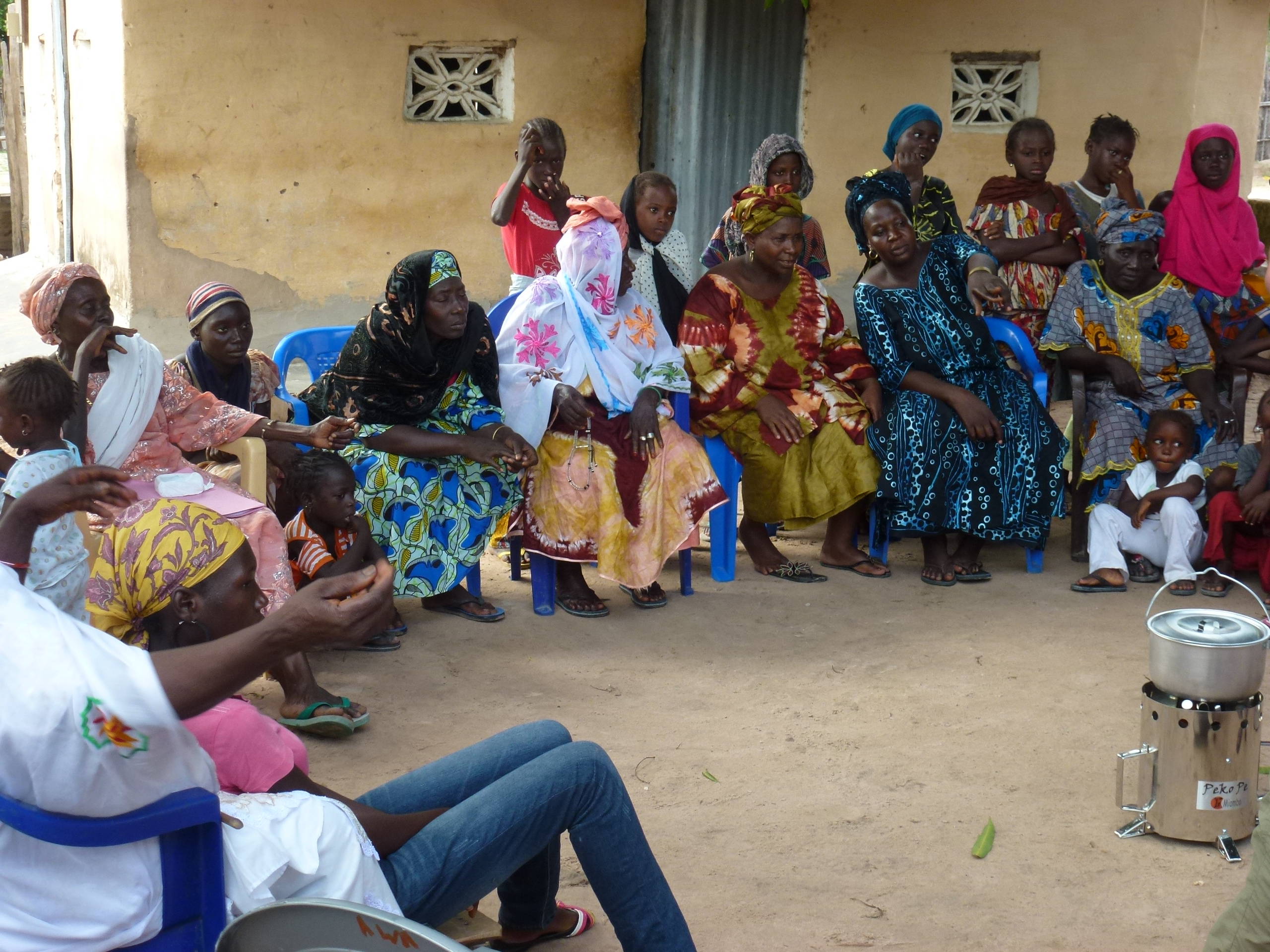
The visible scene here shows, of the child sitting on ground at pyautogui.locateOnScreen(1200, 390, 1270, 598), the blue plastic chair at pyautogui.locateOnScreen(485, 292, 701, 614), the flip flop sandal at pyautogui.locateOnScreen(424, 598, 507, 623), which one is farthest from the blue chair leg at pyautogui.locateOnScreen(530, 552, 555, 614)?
the child sitting on ground at pyautogui.locateOnScreen(1200, 390, 1270, 598)

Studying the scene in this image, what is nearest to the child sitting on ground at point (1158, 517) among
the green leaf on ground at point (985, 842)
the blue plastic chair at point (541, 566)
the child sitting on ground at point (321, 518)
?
the blue plastic chair at point (541, 566)

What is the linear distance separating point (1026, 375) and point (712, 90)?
3.49 metres

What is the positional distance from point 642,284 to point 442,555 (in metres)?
1.64

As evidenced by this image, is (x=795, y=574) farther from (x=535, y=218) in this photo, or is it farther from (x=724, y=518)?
(x=535, y=218)

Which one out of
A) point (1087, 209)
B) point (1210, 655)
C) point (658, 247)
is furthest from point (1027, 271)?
point (1210, 655)

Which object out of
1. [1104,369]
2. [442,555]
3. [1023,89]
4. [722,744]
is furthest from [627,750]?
[1023,89]

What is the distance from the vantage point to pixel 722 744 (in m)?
4.25

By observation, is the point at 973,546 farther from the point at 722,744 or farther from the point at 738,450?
the point at 722,744

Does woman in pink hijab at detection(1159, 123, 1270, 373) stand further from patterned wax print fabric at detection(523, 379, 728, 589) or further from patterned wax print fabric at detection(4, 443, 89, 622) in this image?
patterned wax print fabric at detection(4, 443, 89, 622)

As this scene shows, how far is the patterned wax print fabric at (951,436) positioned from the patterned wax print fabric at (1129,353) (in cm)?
22

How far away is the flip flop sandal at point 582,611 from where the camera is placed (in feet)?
17.7

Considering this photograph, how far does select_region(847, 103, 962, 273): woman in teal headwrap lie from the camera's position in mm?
6520

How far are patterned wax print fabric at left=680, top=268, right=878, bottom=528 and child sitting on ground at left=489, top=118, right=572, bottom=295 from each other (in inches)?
34.9

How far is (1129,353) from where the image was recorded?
6129 mm
